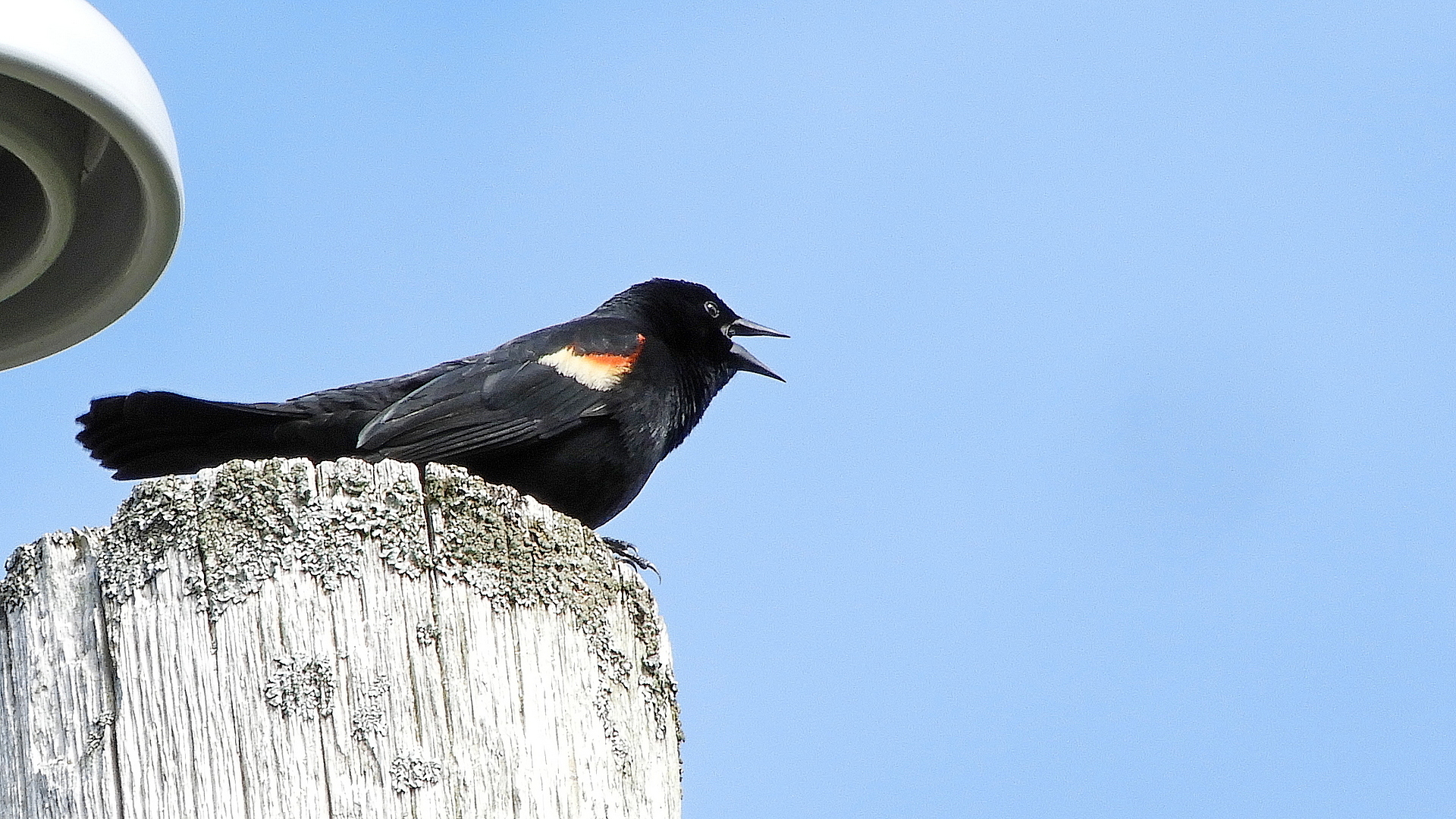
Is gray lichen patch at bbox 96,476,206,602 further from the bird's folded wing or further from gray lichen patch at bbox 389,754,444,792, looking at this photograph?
the bird's folded wing

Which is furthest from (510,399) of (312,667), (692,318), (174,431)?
(312,667)

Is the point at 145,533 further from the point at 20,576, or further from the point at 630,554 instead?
the point at 630,554

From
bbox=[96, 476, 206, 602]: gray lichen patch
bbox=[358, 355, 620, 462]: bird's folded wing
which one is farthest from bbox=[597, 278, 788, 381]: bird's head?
bbox=[96, 476, 206, 602]: gray lichen patch

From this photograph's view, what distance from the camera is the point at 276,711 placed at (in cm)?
248

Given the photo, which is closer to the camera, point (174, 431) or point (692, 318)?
point (174, 431)

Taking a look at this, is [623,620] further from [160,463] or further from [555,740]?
[160,463]

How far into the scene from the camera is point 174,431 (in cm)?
546

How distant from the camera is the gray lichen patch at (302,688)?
248cm

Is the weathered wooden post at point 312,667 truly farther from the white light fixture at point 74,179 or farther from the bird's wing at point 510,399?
the bird's wing at point 510,399

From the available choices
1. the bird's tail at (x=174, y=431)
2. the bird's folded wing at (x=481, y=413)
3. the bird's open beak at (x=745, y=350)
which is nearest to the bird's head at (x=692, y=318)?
the bird's open beak at (x=745, y=350)

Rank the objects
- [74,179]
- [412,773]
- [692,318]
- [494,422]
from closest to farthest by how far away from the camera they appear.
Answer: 1. [412,773]
2. [74,179]
3. [494,422]
4. [692,318]

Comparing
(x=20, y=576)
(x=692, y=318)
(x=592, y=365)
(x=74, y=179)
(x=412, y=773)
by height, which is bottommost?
(x=412, y=773)

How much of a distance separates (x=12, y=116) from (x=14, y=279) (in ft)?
1.27

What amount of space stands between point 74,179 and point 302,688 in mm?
1194
